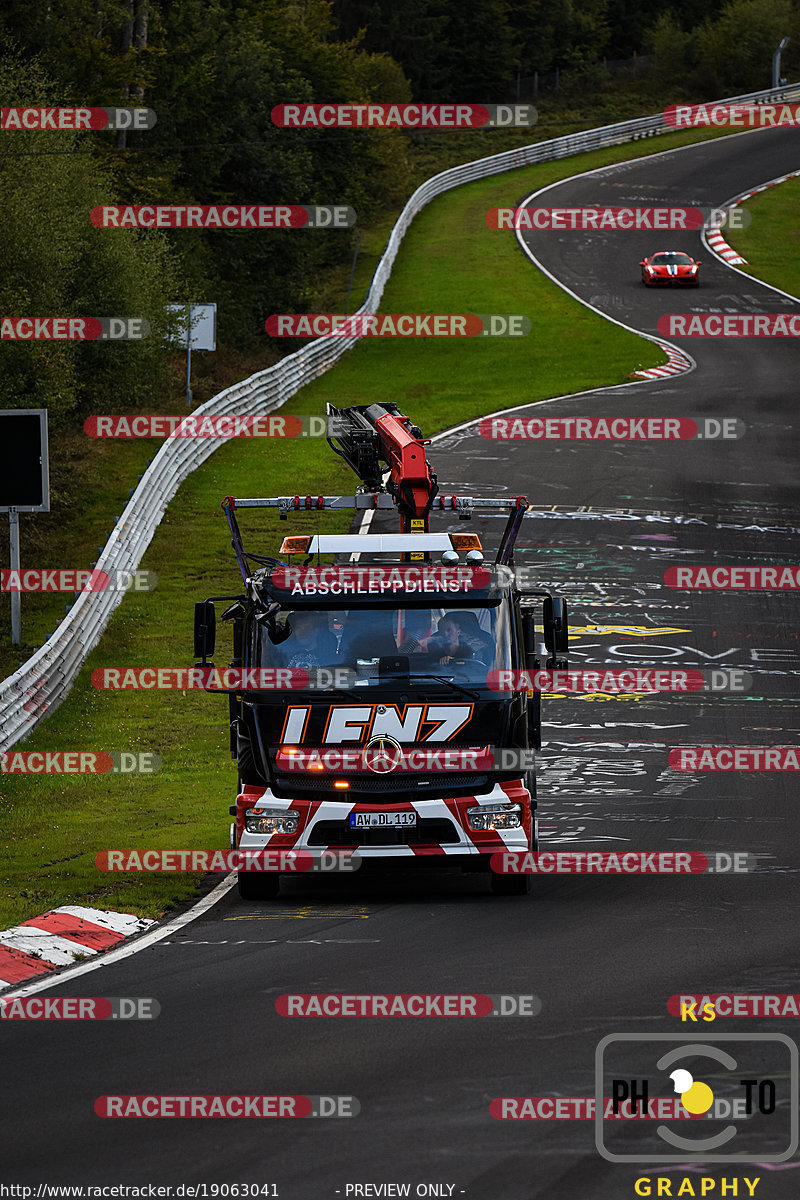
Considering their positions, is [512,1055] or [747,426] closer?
[512,1055]

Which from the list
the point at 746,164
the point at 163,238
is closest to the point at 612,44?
the point at 746,164

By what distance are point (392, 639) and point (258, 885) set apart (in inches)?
85.4

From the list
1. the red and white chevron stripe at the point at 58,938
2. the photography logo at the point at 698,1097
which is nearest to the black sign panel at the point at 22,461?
the red and white chevron stripe at the point at 58,938

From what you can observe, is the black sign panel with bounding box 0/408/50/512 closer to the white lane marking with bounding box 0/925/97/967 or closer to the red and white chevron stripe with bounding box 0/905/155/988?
the red and white chevron stripe with bounding box 0/905/155/988

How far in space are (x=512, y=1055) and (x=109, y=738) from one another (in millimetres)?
13091

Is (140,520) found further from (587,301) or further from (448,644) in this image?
(587,301)

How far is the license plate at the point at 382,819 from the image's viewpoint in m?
11.7

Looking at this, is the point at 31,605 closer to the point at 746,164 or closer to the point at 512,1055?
the point at 512,1055

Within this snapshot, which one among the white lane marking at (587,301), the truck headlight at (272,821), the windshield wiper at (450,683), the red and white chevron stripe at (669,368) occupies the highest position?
the white lane marking at (587,301)

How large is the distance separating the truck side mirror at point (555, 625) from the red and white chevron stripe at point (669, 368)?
3404cm

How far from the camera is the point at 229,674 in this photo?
12.6m

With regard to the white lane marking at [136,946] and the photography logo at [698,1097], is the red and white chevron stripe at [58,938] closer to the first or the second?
the white lane marking at [136,946]

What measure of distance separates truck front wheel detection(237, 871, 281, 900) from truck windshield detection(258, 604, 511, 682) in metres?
1.62

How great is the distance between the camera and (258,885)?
12.2m
